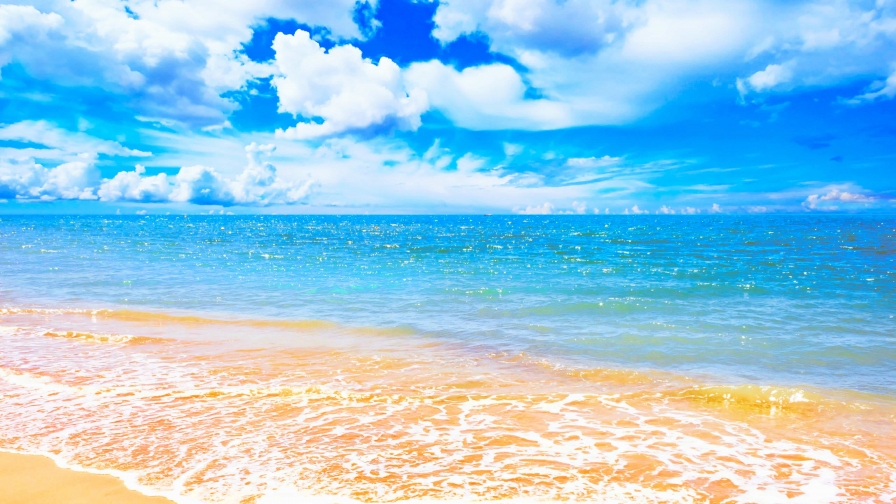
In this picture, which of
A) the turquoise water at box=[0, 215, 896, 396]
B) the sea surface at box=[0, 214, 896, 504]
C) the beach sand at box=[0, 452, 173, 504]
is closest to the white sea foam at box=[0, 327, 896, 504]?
the sea surface at box=[0, 214, 896, 504]

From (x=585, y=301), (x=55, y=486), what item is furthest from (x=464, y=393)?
(x=585, y=301)

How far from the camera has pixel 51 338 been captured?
12.8 meters

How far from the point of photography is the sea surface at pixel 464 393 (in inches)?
233

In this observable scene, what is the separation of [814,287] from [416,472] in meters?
21.4

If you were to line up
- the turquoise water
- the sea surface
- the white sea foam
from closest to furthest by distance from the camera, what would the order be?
the white sea foam
the sea surface
the turquoise water

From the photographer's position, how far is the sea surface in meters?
5.91

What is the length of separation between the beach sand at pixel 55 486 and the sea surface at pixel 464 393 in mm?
182

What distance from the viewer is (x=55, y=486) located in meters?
5.53

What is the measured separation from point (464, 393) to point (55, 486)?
18.9 feet

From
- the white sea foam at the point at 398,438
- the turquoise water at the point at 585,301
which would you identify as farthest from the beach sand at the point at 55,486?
the turquoise water at the point at 585,301

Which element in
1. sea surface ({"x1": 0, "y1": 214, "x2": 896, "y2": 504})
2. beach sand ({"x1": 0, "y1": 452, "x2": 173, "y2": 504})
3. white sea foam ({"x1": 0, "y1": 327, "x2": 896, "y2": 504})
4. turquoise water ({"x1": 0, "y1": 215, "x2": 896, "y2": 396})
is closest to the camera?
beach sand ({"x1": 0, "y1": 452, "x2": 173, "y2": 504})

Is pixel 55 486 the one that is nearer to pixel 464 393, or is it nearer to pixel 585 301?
pixel 464 393

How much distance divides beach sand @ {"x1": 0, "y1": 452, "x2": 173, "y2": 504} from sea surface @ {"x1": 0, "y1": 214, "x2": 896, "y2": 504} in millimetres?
182

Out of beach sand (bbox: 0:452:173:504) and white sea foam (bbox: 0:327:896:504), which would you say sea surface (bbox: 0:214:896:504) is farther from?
beach sand (bbox: 0:452:173:504)
